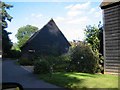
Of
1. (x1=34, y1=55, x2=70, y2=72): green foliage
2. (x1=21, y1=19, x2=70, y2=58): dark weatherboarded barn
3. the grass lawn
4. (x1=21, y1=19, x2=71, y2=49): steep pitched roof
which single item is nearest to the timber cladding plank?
the grass lawn

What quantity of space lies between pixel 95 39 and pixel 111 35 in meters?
2.80

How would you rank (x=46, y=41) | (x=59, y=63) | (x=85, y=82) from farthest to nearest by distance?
(x=46, y=41) < (x=59, y=63) < (x=85, y=82)

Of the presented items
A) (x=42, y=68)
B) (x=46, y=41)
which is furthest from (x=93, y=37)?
(x=46, y=41)

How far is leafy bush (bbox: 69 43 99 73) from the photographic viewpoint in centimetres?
1923

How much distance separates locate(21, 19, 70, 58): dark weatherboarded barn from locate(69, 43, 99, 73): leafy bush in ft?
54.1

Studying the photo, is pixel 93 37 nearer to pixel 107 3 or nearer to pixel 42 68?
pixel 107 3

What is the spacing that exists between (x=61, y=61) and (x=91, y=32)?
397cm

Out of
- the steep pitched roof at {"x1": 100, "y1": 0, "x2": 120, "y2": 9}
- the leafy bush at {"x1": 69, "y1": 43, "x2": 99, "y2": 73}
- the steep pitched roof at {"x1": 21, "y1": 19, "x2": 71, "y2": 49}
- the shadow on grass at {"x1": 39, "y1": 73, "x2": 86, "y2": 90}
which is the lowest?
the shadow on grass at {"x1": 39, "y1": 73, "x2": 86, "y2": 90}

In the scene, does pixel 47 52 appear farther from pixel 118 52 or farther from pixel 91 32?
pixel 118 52

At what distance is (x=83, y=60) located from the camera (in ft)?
64.5

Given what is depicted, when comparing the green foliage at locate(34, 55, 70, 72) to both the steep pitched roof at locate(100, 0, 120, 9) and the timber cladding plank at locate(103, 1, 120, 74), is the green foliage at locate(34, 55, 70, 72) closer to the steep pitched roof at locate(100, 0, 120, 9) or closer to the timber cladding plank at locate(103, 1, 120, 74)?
the timber cladding plank at locate(103, 1, 120, 74)

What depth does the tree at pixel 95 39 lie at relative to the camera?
2047 cm

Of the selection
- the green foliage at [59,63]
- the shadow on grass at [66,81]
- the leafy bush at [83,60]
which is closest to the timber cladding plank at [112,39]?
the leafy bush at [83,60]

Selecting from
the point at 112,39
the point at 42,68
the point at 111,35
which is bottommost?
the point at 42,68
